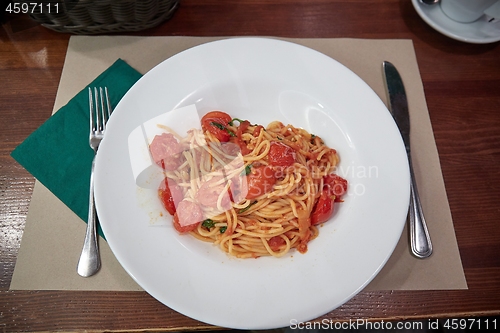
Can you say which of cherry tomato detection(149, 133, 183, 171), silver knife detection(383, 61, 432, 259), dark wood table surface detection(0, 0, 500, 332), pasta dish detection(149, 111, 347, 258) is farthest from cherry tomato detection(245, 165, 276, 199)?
silver knife detection(383, 61, 432, 259)

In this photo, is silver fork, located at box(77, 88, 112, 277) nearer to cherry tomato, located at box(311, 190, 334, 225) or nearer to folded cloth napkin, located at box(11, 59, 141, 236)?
folded cloth napkin, located at box(11, 59, 141, 236)

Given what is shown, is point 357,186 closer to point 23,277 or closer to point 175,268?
point 175,268

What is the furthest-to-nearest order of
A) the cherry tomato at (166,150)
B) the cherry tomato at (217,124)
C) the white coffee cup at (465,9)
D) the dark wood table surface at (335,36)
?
the white coffee cup at (465,9), the cherry tomato at (217,124), the cherry tomato at (166,150), the dark wood table surface at (335,36)

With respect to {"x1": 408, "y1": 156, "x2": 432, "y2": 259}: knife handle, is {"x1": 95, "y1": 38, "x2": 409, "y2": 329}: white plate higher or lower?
higher

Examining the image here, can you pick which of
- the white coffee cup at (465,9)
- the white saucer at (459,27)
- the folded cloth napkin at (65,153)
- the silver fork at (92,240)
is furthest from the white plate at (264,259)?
the white coffee cup at (465,9)

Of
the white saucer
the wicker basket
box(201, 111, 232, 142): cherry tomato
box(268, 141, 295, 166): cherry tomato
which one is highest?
the wicker basket

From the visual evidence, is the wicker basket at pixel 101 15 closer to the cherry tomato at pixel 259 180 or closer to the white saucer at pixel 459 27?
the cherry tomato at pixel 259 180

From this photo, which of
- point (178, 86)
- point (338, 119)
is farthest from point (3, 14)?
point (338, 119)
